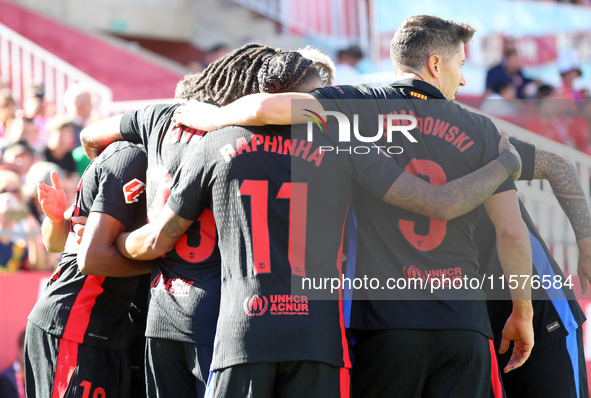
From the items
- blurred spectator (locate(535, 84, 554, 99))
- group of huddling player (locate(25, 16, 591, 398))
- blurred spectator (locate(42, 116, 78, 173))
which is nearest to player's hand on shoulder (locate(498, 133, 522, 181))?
group of huddling player (locate(25, 16, 591, 398))

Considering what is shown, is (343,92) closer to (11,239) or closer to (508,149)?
(508,149)

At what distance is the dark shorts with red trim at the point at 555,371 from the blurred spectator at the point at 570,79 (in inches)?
324

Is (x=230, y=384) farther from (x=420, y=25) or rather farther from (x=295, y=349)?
(x=420, y=25)

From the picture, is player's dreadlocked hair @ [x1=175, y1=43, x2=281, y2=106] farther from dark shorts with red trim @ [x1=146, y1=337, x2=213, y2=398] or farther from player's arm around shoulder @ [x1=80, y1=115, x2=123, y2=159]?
dark shorts with red trim @ [x1=146, y1=337, x2=213, y2=398]

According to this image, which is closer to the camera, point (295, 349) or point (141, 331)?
point (295, 349)

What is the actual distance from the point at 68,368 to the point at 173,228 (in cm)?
115

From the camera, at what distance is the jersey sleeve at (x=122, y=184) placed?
379 centimetres

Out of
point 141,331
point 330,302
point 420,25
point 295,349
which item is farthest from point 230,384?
point 420,25

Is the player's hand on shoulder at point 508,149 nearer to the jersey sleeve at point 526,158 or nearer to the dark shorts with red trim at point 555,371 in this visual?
the jersey sleeve at point 526,158

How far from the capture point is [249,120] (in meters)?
3.29

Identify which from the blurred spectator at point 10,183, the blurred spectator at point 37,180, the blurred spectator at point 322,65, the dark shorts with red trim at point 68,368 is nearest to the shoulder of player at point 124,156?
the dark shorts with red trim at point 68,368

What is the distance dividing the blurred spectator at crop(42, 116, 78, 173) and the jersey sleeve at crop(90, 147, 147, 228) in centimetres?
449

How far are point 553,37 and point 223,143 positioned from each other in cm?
1151

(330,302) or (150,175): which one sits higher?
(150,175)
